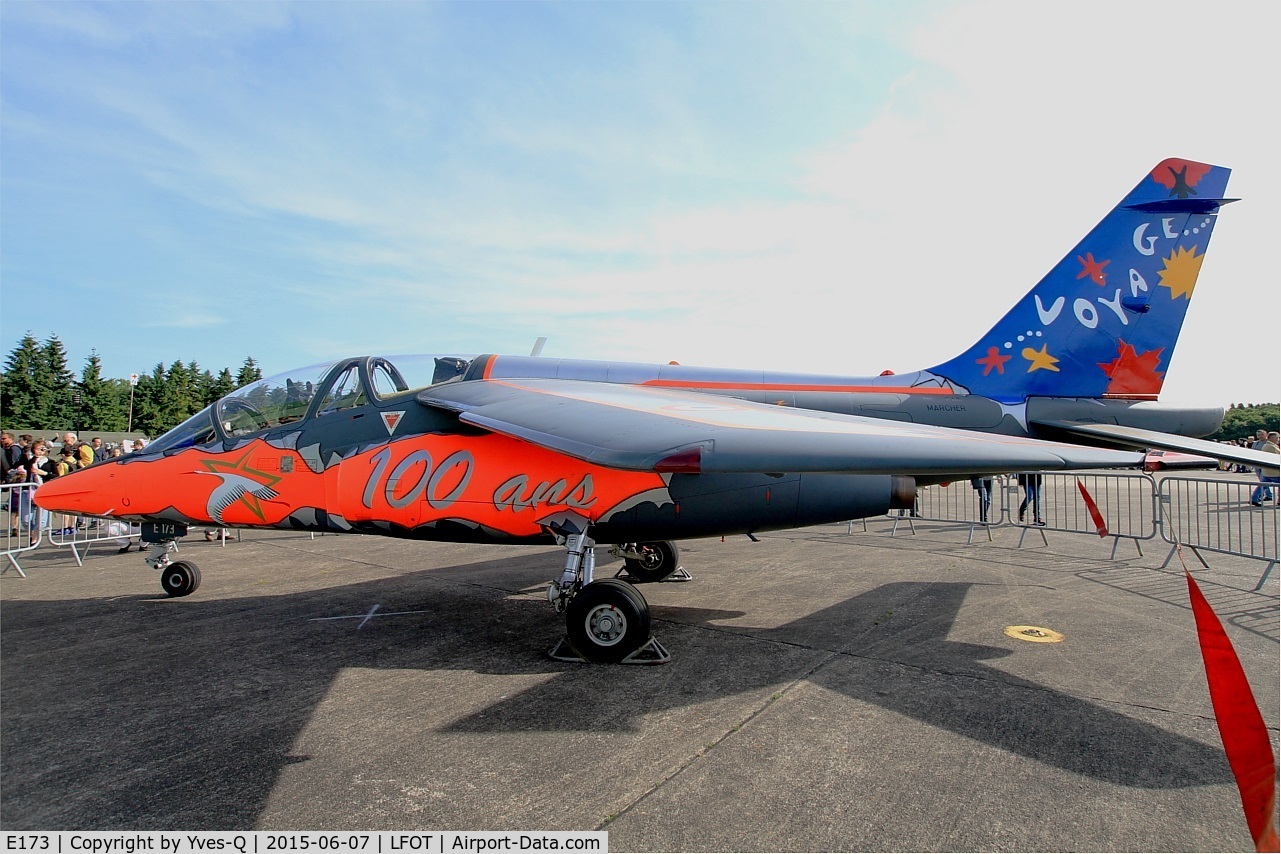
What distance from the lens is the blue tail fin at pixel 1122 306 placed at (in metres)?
7.63

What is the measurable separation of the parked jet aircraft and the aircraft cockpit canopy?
22 millimetres

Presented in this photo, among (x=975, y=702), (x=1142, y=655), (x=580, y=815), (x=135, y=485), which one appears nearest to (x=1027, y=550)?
(x=1142, y=655)

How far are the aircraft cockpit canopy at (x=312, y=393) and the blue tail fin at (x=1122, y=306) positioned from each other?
6262 mm

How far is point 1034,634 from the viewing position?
216 inches

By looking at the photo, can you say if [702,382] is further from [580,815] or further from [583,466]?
[580,815]

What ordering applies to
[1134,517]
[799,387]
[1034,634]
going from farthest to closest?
[1134,517] → [799,387] → [1034,634]

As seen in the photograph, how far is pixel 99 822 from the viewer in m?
2.84

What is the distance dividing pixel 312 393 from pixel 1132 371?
9.17 metres

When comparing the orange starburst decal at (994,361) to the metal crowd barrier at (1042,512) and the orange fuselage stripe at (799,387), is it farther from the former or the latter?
the metal crowd barrier at (1042,512)

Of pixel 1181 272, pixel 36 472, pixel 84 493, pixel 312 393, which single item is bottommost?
pixel 36 472

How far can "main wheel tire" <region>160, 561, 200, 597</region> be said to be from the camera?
715 cm

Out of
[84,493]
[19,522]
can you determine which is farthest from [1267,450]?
[19,522]

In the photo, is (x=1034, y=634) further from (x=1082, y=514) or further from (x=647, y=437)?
(x=1082, y=514)
